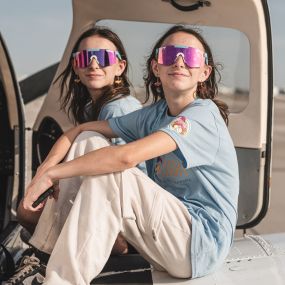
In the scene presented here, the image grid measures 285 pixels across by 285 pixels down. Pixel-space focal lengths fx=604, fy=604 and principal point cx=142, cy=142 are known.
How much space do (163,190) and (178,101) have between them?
0.45 m

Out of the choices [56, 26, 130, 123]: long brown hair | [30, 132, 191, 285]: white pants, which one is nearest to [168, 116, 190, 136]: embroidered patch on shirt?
[30, 132, 191, 285]: white pants

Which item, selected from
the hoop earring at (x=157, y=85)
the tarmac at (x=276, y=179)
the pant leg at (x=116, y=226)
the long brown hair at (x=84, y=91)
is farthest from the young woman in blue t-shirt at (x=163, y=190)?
the tarmac at (x=276, y=179)

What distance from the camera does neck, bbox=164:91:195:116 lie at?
270cm

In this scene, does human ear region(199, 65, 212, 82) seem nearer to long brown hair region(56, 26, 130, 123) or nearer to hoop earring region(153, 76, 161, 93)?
hoop earring region(153, 76, 161, 93)

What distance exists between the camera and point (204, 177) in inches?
101

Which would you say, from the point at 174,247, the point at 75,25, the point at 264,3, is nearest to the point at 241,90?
the point at 264,3

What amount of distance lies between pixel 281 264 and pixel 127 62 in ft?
4.87

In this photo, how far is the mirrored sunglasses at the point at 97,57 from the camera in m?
3.29

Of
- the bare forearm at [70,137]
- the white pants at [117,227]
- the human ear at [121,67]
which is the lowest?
the white pants at [117,227]

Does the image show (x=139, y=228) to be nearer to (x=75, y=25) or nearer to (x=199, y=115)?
(x=199, y=115)

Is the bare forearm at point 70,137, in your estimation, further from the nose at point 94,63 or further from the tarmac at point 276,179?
the tarmac at point 276,179

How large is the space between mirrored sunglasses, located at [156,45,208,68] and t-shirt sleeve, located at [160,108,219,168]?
269 millimetres

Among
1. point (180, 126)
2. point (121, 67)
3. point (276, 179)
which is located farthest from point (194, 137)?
point (276, 179)

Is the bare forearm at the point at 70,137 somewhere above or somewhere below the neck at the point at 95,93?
below
